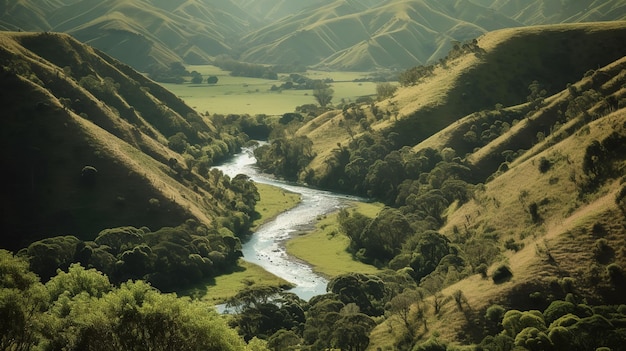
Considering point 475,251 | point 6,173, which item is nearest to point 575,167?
point 475,251

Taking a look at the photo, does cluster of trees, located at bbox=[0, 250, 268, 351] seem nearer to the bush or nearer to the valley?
the valley

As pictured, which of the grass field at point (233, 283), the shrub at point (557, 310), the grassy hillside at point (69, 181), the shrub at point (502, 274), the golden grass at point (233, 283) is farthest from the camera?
the grassy hillside at point (69, 181)

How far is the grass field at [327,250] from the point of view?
15125 cm

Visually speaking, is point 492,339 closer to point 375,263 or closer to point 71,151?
point 375,263

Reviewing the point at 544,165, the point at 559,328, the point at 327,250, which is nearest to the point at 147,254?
the point at 327,250

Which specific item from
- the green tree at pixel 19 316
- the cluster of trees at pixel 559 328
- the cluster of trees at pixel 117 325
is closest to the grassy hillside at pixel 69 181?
the green tree at pixel 19 316

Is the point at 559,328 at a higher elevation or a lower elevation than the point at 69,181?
higher

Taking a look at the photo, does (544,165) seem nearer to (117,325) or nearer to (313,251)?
(313,251)

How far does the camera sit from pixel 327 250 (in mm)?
164750

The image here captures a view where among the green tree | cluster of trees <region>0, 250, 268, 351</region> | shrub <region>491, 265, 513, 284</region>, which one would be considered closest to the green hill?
the green tree

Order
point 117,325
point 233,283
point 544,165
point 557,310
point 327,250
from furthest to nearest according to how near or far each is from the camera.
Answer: point 327,250
point 544,165
point 233,283
point 557,310
point 117,325

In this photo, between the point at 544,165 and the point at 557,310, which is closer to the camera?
the point at 557,310

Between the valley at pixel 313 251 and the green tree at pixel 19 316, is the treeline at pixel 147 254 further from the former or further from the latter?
the green tree at pixel 19 316

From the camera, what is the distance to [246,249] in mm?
169625
